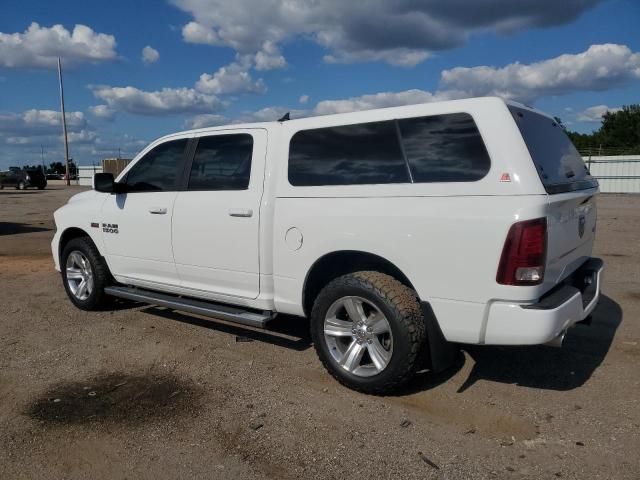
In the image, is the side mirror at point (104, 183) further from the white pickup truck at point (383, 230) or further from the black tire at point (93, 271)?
the black tire at point (93, 271)

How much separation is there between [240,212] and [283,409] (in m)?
1.61

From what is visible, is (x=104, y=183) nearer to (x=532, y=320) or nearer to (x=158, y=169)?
(x=158, y=169)

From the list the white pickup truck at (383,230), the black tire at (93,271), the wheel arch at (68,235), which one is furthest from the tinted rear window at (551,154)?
the wheel arch at (68,235)

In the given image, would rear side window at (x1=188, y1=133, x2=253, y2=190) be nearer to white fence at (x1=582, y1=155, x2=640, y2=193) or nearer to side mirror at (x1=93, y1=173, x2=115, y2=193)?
side mirror at (x1=93, y1=173, x2=115, y2=193)

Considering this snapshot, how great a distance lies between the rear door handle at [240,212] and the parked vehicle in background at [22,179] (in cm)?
4107

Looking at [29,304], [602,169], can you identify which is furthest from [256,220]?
[602,169]

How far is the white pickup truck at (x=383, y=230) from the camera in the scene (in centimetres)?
343

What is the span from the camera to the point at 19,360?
482 cm

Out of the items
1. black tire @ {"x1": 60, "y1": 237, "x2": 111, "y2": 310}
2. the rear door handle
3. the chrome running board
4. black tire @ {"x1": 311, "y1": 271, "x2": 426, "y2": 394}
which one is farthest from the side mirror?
black tire @ {"x1": 311, "y1": 271, "x2": 426, "y2": 394}

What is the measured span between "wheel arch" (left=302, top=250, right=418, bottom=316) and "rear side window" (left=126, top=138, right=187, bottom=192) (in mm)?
1736

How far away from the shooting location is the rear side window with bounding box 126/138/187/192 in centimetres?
533

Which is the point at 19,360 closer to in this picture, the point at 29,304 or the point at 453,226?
the point at 29,304

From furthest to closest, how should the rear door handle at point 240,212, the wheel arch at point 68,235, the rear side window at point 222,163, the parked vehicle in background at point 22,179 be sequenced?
the parked vehicle in background at point 22,179, the wheel arch at point 68,235, the rear side window at point 222,163, the rear door handle at point 240,212

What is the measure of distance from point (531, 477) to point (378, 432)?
36.0 inches
